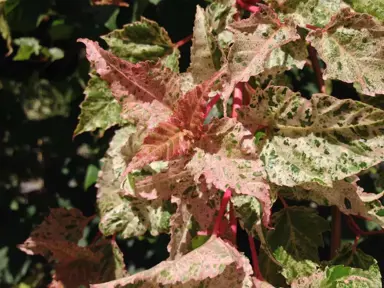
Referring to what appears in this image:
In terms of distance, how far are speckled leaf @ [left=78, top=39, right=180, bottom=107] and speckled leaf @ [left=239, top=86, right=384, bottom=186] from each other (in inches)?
4.3

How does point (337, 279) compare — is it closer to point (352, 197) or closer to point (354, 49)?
point (352, 197)

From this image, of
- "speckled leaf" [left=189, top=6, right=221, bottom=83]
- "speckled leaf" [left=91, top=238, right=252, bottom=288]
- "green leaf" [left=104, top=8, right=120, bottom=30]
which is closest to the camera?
"speckled leaf" [left=91, top=238, right=252, bottom=288]

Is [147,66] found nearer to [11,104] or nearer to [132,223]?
[132,223]

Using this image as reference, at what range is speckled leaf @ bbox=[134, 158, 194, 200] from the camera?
709mm

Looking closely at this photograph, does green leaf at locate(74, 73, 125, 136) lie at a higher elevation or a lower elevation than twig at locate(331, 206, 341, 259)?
higher

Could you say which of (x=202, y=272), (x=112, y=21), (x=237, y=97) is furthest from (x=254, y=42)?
(x=112, y=21)

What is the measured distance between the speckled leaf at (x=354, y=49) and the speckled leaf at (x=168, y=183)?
23 centimetres

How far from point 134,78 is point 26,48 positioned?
752 millimetres

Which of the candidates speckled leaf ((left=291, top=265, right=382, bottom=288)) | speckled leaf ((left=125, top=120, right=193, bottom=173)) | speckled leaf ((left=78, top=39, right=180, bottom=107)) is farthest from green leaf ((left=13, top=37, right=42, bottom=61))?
speckled leaf ((left=291, top=265, right=382, bottom=288))

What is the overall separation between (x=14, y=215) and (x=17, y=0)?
2.09 feet

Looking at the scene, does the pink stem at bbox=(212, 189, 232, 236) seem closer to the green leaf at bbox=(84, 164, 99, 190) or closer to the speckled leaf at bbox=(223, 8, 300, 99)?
the speckled leaf at bbox=(223, 8, 300, 99)

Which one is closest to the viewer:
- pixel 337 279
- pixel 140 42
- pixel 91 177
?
pixel 337 279

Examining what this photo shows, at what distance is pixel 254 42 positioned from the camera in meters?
0.74

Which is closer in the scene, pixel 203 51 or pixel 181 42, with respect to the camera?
pixel 203 51
